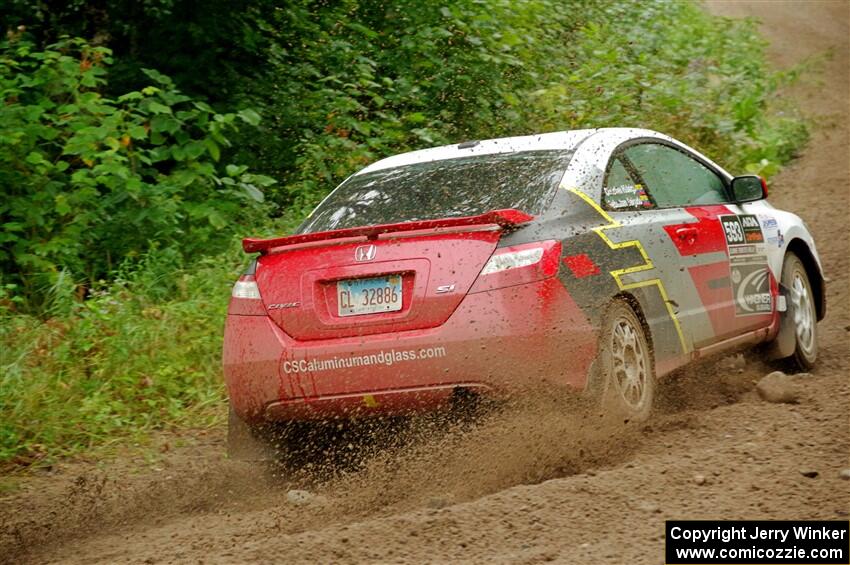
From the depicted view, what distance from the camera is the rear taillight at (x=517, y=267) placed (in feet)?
15.7

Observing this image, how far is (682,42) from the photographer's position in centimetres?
1692

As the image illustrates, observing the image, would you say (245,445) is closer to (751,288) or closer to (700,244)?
(700,244)

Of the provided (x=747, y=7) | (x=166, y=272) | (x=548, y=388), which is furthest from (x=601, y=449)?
(x=747, y=7)

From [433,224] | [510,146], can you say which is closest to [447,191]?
[510,146]

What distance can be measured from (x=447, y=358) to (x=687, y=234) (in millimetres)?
1880

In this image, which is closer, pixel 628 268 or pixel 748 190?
pixel 628 268

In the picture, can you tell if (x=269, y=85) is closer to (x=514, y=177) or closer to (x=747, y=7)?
(x=514, y=177)

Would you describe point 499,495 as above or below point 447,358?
below

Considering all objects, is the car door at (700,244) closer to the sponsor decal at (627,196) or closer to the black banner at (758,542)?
the sponsor decal at (627,196)

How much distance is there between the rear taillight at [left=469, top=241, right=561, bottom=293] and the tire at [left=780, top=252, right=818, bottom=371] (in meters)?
2.68

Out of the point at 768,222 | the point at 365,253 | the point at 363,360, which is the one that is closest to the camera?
the point at 363,360

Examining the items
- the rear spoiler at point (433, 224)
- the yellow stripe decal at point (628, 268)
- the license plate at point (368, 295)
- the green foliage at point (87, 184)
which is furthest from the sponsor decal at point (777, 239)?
the green foliage at point (87, 184)

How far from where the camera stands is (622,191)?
5734 mm

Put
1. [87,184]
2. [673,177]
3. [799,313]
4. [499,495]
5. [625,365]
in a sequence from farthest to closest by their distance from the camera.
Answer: [87,184]
[799,313]
[673,177]
[625,365]
[499,495]
